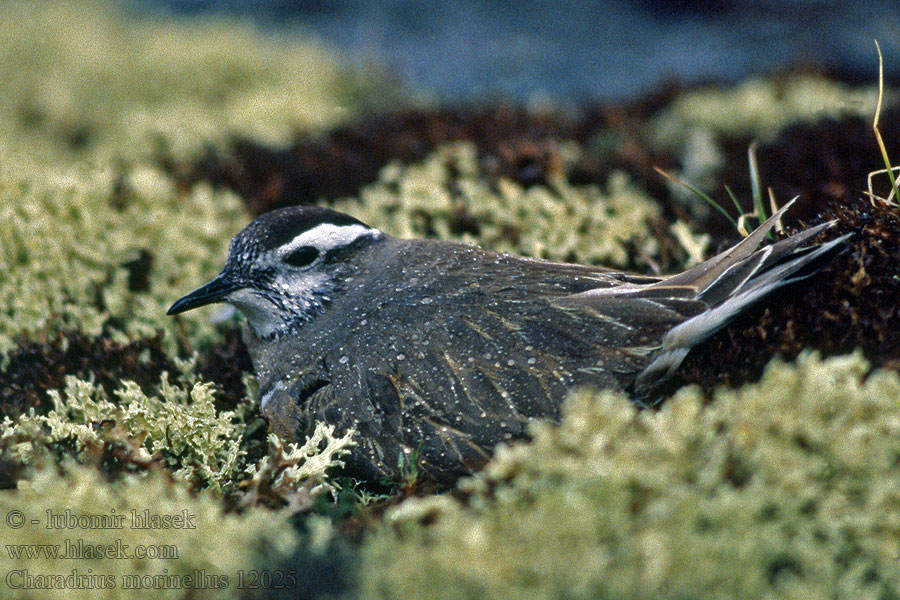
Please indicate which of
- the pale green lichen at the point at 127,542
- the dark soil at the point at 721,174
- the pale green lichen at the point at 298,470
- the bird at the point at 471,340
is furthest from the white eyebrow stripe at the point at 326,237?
the dark soil at the point at 721,174

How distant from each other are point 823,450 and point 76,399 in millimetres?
3192

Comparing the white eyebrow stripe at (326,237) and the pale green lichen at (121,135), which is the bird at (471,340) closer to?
the white eyebrow stripe at (326,237)

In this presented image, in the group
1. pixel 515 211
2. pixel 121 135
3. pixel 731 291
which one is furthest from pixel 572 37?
pixel 731 291

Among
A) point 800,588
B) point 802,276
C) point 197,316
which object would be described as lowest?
point 197,316

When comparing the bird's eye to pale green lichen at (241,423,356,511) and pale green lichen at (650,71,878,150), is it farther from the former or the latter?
pale green lichen at (650,71,878,150)

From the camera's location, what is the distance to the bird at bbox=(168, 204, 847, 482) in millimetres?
3322

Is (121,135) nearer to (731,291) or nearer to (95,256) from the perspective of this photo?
(95,256)

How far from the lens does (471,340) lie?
348 cm

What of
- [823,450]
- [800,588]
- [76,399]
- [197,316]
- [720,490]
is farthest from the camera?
[197,316]

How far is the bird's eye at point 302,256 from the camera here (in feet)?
13.4

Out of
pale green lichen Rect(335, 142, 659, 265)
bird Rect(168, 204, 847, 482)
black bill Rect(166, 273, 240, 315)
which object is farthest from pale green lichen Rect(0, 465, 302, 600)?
pale green lichen Rect(335, 142, 659, 265)

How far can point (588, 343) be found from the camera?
3.38m

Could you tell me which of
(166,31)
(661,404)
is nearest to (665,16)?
(166,31)

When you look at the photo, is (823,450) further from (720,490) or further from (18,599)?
(18,599)
